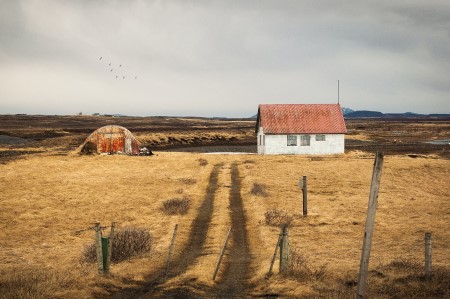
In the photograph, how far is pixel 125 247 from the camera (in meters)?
14.7

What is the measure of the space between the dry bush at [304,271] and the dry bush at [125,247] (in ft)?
17.6

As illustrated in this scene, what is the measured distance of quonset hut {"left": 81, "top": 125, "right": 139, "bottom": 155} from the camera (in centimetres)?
4575

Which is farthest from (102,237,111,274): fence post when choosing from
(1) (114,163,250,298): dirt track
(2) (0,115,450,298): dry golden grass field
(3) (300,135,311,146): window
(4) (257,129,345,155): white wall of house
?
(3) (300,135,311,146): window

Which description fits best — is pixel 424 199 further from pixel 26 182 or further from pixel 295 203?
pixel 26 182

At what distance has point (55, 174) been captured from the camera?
109 ft

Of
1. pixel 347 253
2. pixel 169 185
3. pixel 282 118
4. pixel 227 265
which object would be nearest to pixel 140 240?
pixel 227 265

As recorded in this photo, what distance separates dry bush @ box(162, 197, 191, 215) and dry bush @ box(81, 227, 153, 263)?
224 inches

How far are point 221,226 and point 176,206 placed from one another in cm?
425

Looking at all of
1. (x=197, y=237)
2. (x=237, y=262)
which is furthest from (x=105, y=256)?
(x=197, y=237)

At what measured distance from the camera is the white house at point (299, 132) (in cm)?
4809

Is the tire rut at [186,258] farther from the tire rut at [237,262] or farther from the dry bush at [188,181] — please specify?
the dry bush at [188,181]

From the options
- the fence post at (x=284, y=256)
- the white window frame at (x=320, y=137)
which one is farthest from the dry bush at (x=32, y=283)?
the white window frame at (x=320, y=137)

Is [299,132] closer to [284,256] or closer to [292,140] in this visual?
[292,140]

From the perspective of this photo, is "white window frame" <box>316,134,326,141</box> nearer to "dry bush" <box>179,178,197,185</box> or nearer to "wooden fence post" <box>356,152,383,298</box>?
"dry bush" <box>179,178,197,185</box>
